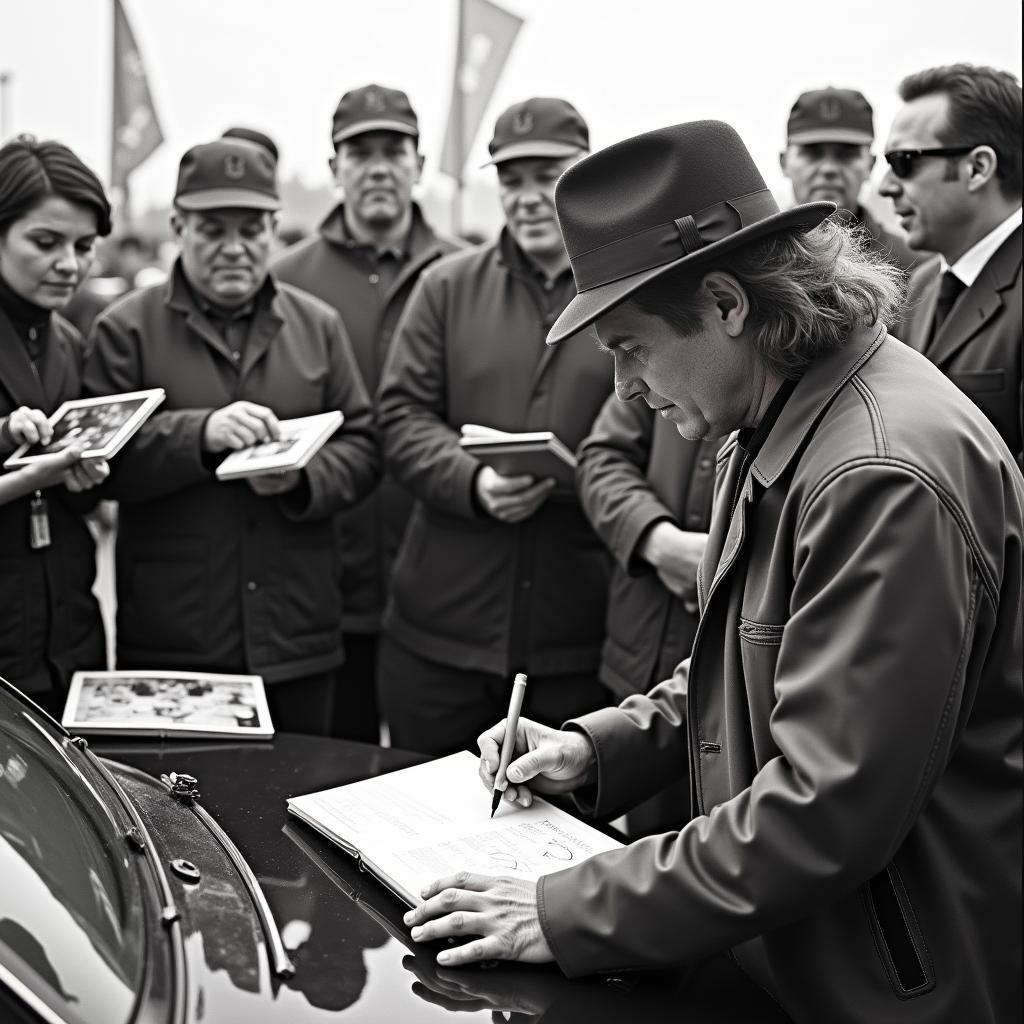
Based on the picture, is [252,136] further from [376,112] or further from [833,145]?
[833,145]

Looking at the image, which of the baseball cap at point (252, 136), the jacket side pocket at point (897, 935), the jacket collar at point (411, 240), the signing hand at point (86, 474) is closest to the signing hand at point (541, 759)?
the jacket side pocket at point (897, 935)

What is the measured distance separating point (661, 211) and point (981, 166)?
7.17ft

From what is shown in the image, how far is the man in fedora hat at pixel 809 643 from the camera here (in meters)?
1.53

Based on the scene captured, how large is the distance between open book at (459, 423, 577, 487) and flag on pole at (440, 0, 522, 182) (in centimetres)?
543

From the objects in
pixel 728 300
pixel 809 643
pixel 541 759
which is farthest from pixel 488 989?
pixel 728 300

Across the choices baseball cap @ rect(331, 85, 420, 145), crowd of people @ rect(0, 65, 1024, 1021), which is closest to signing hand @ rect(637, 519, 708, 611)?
crowd of people @ rect(0, 65, 1024, 1021)

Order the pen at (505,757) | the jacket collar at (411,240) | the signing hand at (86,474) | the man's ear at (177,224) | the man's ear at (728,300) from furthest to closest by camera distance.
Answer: the jacket collar at (411,240)
the man's ear at (177,224)
the signing hand at (86,474)
the pen at (505,757)
the man's ear at (728,300)

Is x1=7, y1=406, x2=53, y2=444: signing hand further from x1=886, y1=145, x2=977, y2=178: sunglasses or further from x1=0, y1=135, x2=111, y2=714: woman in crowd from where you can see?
x1=886, y1=145, x2=977, y2=178: sunglasses

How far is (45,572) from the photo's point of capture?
3.22 m

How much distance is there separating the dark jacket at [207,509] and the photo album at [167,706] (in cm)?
70

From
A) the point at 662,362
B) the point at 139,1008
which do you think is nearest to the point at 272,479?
the point at 662,362

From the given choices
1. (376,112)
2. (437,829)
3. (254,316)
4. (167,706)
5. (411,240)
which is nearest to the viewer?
(437,829)

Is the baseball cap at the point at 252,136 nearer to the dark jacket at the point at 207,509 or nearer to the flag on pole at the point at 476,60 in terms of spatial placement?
the dark jacket at the point at 207,509

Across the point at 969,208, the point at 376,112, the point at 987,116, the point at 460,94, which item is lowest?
the point at 969,208
